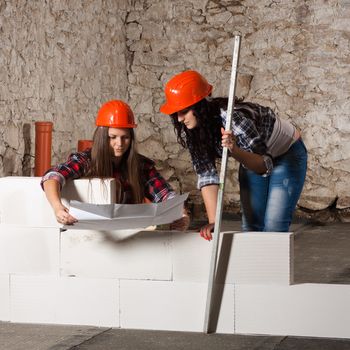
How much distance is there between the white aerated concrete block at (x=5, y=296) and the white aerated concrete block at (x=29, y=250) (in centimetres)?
3

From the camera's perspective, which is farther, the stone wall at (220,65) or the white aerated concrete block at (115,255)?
the stone wall at (220,65)

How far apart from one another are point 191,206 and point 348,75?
5.46 ft

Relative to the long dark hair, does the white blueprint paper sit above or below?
below

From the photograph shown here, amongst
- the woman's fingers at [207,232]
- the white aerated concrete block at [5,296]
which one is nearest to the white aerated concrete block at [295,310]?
the woman's fingers at [207,232]

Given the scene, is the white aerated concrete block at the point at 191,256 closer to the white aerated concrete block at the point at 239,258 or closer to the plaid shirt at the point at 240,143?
the white aerated concrete block at the point at 239,258

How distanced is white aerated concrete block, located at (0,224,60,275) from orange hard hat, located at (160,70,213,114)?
2.18ft

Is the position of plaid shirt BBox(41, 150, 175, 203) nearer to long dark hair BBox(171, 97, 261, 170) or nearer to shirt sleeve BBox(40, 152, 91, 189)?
shirt sleeve BBox(40, 152, 91, 189)

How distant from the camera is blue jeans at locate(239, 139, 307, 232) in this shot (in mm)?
3482

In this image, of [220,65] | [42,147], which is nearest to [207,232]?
[42,147]

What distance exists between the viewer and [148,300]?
10.7 ft

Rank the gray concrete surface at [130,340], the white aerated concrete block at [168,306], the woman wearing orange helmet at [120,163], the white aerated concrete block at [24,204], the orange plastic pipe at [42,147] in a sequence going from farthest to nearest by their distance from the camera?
1. the orange plastic pipe at [42,147]
2. the woman wearing orange helmet at [120,163]
3. the white aerated concrete block at [24,204]
4. the white aerated concrete block at [168,306]
5. the gray concrete surface at [130,340]

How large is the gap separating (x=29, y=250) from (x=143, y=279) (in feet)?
1.55

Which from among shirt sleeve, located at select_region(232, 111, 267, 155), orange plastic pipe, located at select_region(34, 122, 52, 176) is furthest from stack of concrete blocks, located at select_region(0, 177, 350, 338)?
orange plastic pipe, located at select_region(34, 122, 52, 176)

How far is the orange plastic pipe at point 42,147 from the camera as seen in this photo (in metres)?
5.25
